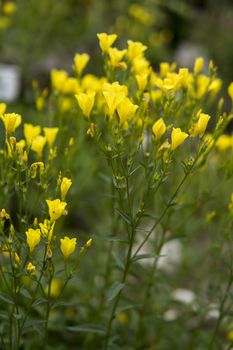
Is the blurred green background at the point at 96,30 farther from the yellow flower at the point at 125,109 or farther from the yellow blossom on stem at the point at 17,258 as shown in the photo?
the yellow blossom on stem at the point at 17,258

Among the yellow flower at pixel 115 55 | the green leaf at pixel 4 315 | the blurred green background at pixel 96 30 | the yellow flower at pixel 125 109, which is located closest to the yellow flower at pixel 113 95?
the yellow flower at pixel 125 109

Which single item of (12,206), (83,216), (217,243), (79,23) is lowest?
(217,243)

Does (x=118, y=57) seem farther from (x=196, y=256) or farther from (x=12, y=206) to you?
(x=12, y=206)

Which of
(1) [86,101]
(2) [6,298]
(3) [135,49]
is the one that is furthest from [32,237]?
(3) [135,49]

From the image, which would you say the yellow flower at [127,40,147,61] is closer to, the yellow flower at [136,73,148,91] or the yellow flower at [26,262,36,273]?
the yellow flower at [136,73,148,91]

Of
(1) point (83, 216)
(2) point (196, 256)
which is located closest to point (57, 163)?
(2) point (196, 256)

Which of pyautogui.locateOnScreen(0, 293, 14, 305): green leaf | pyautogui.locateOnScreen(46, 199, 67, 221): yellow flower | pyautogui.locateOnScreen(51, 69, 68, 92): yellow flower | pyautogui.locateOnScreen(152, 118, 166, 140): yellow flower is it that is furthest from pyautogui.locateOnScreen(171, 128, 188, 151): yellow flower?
pyautogui.locateOnScreen(51, 69, 68, 92): yellow flower

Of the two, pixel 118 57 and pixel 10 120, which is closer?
pixel 10 120
